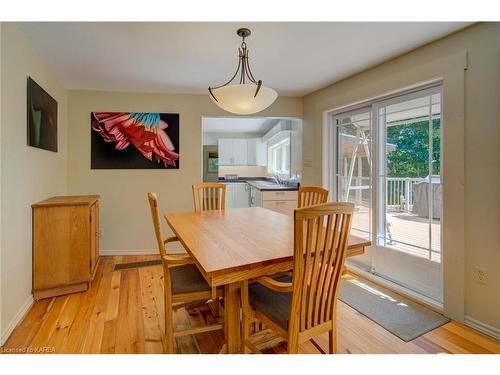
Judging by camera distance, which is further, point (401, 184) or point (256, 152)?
point (256, 152)

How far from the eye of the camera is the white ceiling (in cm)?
209

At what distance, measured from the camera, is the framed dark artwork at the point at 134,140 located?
373cm

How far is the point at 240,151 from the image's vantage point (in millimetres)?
7059

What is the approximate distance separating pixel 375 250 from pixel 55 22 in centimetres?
344

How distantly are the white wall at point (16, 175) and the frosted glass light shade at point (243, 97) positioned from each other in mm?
1453

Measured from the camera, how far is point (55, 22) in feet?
6.66

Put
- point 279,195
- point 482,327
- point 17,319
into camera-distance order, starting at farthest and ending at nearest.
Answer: point 279,195
point 17,319
point 482,327

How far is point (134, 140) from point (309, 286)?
3227 mm

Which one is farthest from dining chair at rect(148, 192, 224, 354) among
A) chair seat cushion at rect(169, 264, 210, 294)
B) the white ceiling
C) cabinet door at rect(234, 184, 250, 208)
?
cabinet door at rect(234, 184, 250, 208)

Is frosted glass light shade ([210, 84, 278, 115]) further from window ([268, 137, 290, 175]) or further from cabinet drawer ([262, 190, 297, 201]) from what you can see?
window ([268, 137, 290, 175])

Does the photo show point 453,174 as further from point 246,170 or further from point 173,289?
point 246,170

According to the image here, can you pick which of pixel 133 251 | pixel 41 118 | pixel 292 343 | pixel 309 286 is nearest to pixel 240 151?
pixel 133 251

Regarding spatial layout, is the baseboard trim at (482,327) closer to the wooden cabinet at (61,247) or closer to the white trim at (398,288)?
the white trim at (398,288)
